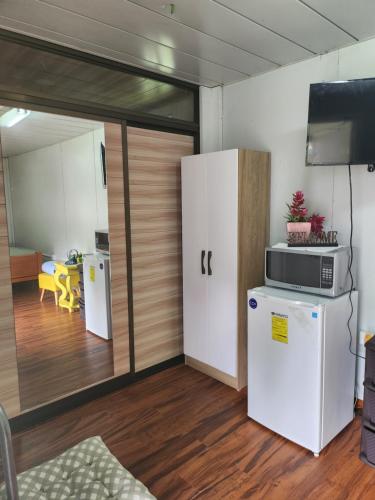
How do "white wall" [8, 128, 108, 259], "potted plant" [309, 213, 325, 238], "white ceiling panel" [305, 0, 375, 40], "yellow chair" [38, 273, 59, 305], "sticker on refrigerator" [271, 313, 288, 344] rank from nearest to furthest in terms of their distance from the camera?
1. "white ceiling panel" [305, 0, 375, 40]
2. "sticker on refrigerator" [271, 313, 288, 344]
3. "potted plant" [309, 213, 325, 238]
4. "white wall" [8, 128, 108, 259]
5. "yellow chair" [38, 273, 59, 305]

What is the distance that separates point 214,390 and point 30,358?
1.44 metres

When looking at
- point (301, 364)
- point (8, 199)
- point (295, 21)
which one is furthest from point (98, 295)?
point (295, 21)

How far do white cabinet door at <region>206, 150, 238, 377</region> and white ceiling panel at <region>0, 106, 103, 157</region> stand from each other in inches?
38.0

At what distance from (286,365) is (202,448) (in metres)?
0.73

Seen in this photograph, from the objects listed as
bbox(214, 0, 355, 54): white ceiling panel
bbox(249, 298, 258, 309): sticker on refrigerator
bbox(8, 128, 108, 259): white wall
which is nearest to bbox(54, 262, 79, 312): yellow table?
Result: bbox(8, 128, 108, 259): white wall

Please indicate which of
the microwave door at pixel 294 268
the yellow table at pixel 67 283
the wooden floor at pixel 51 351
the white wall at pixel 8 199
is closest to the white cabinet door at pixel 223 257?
the microwave door at pixel 294 268

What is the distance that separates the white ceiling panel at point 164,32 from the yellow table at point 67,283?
1.82 m

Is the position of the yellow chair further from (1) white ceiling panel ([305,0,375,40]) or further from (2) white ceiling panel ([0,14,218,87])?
(1) white ceiling panel ([305,0,375,40])

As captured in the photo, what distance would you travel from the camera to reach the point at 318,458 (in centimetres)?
203

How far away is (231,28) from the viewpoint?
2.06 meters

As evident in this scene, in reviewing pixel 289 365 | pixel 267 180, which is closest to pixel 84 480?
pixel 289 365

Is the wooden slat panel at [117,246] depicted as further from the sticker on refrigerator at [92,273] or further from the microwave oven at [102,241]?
the sticker on refrigerator at [92,273]

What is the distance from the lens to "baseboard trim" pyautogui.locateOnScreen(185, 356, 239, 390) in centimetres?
278

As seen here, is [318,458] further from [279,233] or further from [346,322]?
[279,233]
